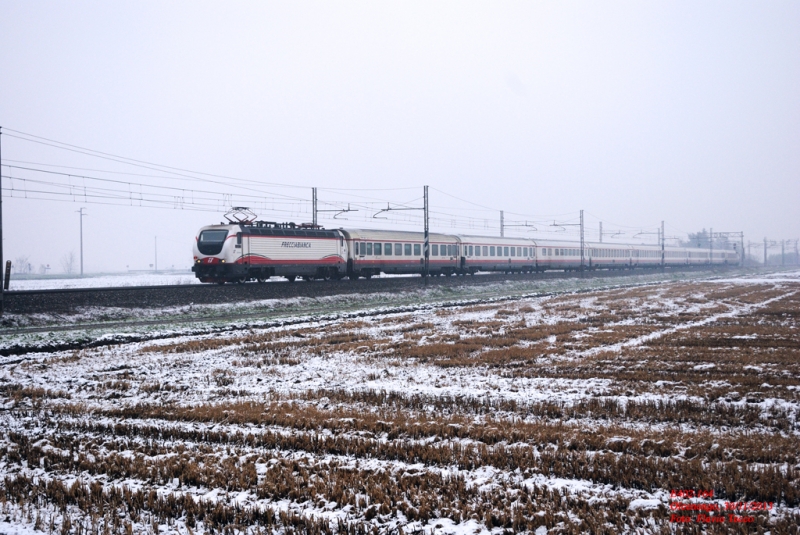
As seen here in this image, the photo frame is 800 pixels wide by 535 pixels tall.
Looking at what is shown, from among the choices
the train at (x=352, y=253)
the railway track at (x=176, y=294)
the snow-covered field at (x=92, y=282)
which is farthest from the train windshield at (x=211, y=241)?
the snow-covered field at (x=92, y=282)

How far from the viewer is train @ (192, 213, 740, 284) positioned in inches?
1441

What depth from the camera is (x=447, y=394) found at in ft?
39.5

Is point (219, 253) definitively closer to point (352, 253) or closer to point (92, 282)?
point (352, 253)

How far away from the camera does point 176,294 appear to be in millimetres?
A: 31828

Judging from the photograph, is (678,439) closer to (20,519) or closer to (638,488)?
(638,488)

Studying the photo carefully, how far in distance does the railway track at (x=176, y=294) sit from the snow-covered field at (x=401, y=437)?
861 cm

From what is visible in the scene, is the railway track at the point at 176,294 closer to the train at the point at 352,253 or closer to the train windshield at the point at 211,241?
the train at the point at 352,253

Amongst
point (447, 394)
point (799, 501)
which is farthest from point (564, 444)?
point (447, 394)

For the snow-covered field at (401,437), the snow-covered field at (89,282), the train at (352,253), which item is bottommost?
the snow-covered field at (401,437)

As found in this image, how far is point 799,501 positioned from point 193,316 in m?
28.1

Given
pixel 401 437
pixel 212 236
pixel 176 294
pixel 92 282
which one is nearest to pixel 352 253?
pixel 212 236

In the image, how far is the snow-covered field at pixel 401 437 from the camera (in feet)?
20.6

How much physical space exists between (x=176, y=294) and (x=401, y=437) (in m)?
25.8

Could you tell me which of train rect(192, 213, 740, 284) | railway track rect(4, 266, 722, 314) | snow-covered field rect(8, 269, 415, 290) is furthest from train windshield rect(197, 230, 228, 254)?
snow-covered field rect(8, 269, 415, 290)
